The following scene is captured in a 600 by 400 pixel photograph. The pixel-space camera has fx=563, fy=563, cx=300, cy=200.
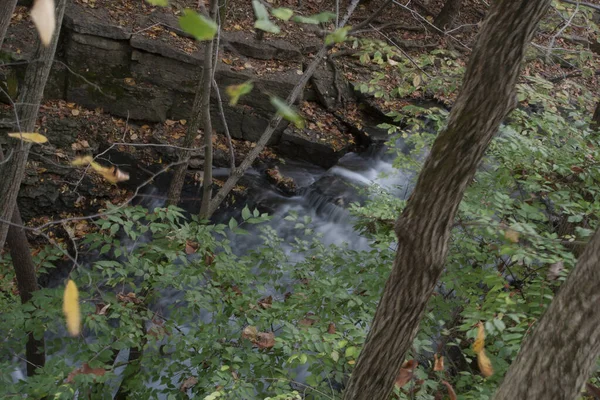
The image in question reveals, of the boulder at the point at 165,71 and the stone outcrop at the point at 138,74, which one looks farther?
the boulder at the point at 165,71

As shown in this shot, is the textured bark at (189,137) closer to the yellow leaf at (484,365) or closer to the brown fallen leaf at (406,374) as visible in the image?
the brown fallen leaf at (406,374)

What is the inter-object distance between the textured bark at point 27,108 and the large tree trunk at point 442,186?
120 inches

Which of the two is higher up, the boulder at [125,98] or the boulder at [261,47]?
the boulder at [261,47]

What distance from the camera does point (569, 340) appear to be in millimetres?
1688

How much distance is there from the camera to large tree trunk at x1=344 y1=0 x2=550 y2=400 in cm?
192

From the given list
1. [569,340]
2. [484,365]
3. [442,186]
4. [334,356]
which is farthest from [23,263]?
[569,340]

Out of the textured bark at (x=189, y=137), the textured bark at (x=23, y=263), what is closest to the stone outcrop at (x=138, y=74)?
the textured bark at (x=189, y=137)

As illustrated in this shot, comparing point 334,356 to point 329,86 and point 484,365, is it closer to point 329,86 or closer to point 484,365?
point 484,365

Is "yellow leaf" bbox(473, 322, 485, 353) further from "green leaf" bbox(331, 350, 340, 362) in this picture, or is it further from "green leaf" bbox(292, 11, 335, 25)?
"green leaf" bbox(292, 11, 335, 25)

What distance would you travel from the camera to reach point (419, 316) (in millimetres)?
2365

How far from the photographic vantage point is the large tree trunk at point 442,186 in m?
1.92

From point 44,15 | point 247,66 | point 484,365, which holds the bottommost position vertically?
point 484,365

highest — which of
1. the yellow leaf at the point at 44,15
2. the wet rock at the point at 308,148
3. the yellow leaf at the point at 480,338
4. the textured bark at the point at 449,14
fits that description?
the textured bark at the point at 449,14

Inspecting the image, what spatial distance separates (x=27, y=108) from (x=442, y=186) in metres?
3.39
